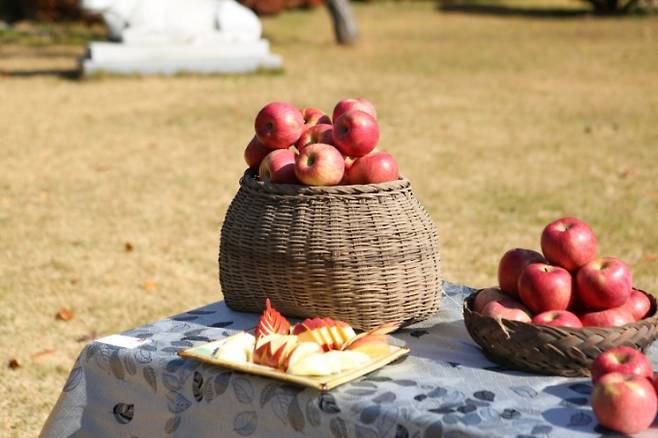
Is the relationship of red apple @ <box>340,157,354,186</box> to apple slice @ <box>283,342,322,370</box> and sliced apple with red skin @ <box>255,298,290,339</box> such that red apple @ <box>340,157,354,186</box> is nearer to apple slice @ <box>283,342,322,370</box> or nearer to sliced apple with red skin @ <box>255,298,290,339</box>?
sliced apple with red skin @ <box>255,298,290,339</box>

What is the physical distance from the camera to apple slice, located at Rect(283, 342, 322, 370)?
2377mm

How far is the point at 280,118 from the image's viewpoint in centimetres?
287

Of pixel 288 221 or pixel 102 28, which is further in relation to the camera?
pixel 102 28

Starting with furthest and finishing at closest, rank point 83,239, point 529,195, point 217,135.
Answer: point 217,135
point 529,195
point 83,239

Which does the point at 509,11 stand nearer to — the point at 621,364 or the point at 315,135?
the point at 315,135

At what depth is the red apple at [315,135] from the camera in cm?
287

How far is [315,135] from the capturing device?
2.90 metres

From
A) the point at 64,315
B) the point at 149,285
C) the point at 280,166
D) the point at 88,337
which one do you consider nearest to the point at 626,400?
the point at 280,166

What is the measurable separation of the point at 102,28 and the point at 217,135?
13.1 metres

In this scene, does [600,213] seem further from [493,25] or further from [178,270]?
[493,25]

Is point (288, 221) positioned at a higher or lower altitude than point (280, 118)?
lower

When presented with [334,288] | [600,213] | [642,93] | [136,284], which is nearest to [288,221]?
[334,288]

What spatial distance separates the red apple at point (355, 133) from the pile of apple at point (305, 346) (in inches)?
18.7

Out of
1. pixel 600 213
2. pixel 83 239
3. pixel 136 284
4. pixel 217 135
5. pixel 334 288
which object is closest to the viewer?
pixel 334 288
